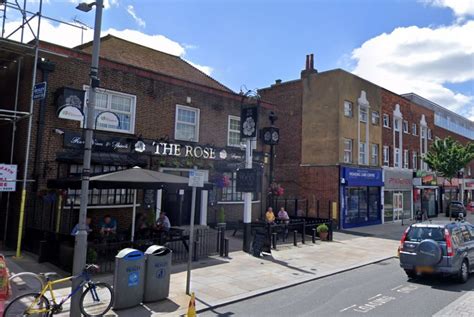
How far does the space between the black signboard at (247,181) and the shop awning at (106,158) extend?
4080 millimetres

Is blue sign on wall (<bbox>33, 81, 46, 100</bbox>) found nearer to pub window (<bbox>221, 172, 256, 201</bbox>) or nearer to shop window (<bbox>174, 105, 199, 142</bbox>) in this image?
shop window (<bbox>174, 105, 199, 142</bbox>)

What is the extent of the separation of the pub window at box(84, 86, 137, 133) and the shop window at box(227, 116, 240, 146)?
18.1 ft

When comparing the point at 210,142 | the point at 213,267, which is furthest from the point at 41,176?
the point at 210,142

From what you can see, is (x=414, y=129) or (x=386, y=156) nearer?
(x=386, y=156)

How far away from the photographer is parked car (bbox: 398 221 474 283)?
9.42m

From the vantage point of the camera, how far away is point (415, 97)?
3706cm

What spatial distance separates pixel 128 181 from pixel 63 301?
431 centimetres

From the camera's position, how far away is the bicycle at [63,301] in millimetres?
6027

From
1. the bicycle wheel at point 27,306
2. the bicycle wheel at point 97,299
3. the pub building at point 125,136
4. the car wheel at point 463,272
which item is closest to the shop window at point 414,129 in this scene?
the pub building at point 125,136

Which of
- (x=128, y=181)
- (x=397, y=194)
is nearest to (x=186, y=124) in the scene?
(x=128, y=181)

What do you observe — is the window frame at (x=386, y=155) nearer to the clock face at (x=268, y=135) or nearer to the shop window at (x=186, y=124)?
the clock face at (x=268, y=135)

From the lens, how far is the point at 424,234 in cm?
1018

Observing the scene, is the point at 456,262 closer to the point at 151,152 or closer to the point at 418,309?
the point at 418,309

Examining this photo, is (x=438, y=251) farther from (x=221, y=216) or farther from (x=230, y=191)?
(x=230, y=191)
